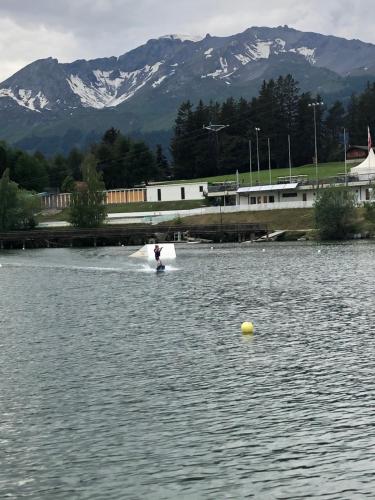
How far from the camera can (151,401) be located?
Answer: 3048 cm

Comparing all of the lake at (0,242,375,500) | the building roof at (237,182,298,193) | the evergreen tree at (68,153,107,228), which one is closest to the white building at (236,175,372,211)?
the building roof at (237,182,298,193)

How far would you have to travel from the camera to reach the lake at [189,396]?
22.1m

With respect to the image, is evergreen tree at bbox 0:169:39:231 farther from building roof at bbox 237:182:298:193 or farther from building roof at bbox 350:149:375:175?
building roof at bbox 350:149:375:175

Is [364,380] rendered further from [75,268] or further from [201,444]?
[75,268]

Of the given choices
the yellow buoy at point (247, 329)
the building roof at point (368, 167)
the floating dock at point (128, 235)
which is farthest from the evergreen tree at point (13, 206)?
the yellow buoy at point (247, 329)

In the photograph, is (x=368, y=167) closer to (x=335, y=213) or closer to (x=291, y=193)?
(x=291, y=193)

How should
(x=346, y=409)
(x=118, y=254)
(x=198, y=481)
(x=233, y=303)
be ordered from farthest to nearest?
(x=118, y=254)
(x=233, y=303)
(x=346, y=409)
(x=198, y=481)

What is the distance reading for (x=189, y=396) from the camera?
102 feet

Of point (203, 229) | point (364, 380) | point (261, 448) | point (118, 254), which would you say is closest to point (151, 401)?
point (261, 448)

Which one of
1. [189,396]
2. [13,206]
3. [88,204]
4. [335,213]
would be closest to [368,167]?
[335,213]

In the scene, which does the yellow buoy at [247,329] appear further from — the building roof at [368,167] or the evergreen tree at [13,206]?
the building roof at [368,167]

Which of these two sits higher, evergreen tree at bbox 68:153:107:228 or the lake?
evergreen tree at bbox 68:153:107:228

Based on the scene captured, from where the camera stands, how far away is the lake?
→ 72.5ft

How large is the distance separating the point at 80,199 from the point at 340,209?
68.2 meters
